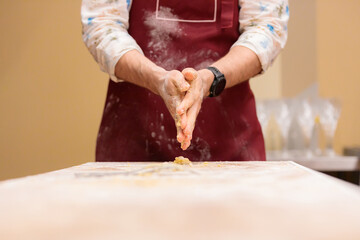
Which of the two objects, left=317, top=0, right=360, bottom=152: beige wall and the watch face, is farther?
left=317, top=0, right=360, bottom=152: beige wall

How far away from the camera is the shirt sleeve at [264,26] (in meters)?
0.95

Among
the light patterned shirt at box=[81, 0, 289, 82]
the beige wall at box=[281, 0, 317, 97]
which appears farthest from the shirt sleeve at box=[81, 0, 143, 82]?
the beige wall at box=[281, 0, 317, 97]

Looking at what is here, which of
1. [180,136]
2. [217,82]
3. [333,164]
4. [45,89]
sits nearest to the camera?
[180,136]

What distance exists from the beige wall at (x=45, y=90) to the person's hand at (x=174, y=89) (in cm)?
150

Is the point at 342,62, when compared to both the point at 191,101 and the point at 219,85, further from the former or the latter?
the point at 191,101

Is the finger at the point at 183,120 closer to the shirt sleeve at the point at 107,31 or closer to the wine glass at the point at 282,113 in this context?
the shirt sleeve at the point at 107,31

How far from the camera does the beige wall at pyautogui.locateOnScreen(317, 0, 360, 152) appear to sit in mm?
2393

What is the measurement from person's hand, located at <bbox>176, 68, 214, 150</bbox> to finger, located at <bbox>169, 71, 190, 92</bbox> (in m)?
0.02

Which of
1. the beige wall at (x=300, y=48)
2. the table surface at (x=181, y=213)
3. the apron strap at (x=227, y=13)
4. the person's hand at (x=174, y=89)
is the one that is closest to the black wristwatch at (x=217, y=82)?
the person's hand at (x=174, y=89)

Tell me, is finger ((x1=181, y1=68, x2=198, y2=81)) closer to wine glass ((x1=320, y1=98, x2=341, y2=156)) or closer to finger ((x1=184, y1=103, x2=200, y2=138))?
finger ((x1=184, y1=103, x2=200, y2=138))

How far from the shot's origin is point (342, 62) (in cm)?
240

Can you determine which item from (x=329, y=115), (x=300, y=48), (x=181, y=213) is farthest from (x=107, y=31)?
(x=300, y=48)

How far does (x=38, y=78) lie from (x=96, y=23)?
1419 mm

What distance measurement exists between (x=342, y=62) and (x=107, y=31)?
1861 mm
